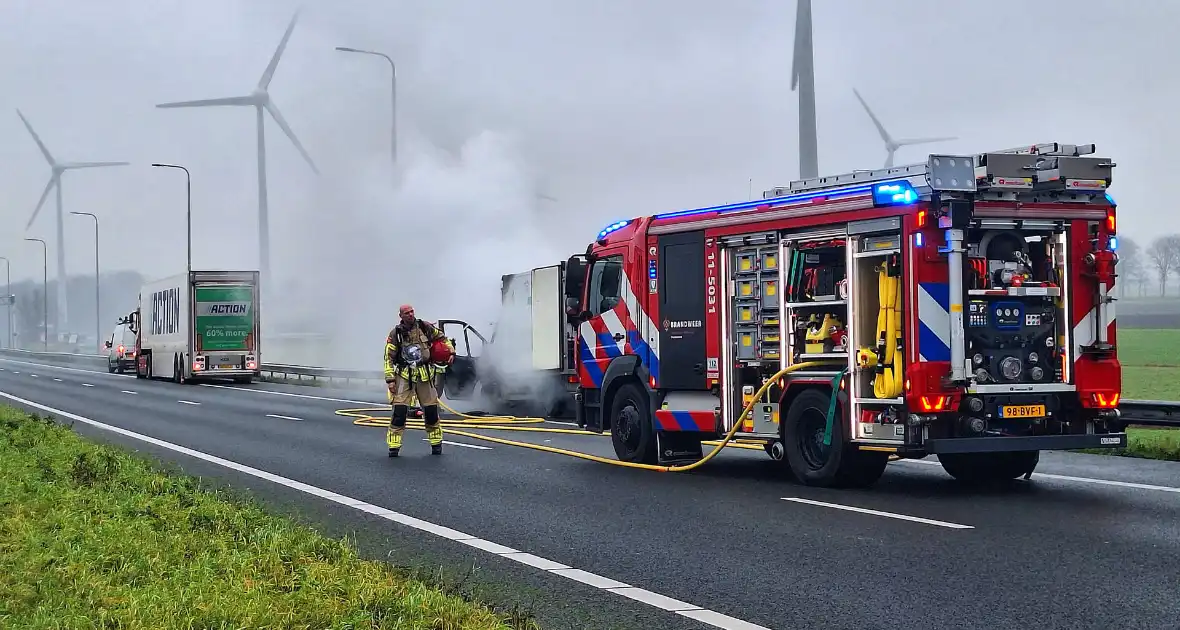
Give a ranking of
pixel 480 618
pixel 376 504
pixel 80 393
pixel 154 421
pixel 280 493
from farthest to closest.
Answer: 1. pixel 80 393
2. pixel 154 421
3. pixel 280 493
4. pixel 376 504
5. pixel 480 618

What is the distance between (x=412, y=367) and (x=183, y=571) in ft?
31.4

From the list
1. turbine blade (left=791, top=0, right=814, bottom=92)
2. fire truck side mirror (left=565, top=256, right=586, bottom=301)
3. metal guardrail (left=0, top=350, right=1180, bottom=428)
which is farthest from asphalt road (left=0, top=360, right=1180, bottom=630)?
turbine blade (left=791, top=0, right=814, bottom=92)

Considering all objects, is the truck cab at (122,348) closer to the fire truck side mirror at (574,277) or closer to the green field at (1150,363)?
the green field at (1150,363)

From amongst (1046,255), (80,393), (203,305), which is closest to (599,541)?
(1046,255)

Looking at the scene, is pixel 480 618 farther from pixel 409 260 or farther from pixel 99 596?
pixel 409 260

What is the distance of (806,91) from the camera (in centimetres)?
2495

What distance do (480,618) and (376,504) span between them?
5702 millimetres

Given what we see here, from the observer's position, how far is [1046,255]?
12289mm

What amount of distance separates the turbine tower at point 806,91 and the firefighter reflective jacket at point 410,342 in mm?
8821

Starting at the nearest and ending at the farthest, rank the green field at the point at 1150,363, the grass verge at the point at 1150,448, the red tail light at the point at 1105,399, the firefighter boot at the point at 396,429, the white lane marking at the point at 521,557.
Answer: the white lane marking at the point at 521,557 → the red tail light at the point at 1105,399 → the grass verge at the point at 1150,448 → the firefighter boot at the point at 396,429 → the green field at the point at 1150,363

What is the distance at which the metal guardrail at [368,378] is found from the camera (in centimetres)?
1684

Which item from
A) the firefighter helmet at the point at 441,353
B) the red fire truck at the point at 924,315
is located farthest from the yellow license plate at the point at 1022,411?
the firefighter helmet at the point at 441,353

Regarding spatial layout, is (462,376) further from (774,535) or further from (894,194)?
Answer: (774,535)

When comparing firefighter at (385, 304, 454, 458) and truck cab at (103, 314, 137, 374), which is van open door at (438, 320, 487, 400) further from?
truck cab at (103, 314, 137, 374)
